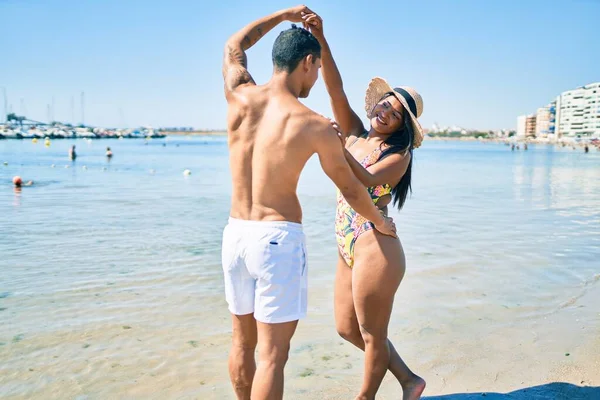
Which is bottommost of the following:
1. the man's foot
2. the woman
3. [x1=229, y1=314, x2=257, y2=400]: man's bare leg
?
the man's foot

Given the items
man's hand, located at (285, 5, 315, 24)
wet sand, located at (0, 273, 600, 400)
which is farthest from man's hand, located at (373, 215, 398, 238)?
man's hand, located at (285, 5, 315, 24)

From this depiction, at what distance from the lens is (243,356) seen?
3.02 metres

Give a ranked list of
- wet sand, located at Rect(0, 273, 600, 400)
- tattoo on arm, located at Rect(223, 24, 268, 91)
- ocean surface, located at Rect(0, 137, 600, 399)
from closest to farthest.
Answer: tattoo on arm, located at Rect(223, 24, 268, 91) → wet sand, located at Rect(0, 273, 600, 400) → ocean surface, located at Rect(0, 137, 600, 399)

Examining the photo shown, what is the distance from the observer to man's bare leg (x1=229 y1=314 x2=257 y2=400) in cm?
296

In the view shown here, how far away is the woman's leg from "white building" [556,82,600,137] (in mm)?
175117

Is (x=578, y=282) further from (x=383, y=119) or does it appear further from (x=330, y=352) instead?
(x=383, y=119)

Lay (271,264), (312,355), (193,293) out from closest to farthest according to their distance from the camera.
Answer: (271,264), (312,355), (193,293)

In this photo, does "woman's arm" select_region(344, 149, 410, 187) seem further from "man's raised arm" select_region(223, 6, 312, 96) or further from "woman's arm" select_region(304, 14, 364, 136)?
"man's raised arm" select_region(223, 6, 312, 96)

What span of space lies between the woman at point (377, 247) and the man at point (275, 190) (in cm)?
38

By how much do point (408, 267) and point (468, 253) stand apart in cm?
154

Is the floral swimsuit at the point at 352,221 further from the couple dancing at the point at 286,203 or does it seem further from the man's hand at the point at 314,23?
the man's hand at the point at 314,23

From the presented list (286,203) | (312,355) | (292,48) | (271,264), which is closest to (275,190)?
(286,203)

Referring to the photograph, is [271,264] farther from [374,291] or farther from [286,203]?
[374,291]

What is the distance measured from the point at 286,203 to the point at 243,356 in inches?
38.8
